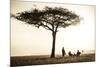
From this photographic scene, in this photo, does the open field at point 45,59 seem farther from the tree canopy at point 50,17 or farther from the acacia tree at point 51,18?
the tree canopy at point 50,17

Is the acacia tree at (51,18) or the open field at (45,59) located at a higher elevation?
the acacia tree at (51,18)

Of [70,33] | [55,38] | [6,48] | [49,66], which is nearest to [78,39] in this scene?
[70,33]

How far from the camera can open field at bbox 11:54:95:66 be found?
2.12 meters

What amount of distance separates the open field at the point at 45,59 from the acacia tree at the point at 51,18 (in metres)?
0.09

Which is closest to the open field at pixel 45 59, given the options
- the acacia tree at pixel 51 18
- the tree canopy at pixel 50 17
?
the acacia tree at pixel 51 18

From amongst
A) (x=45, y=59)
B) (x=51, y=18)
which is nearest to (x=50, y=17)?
(x=51, y=18)

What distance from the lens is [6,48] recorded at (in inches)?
80.7

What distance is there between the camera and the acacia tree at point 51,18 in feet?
7.09

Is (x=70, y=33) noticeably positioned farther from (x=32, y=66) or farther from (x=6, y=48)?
(x=6, y=48)

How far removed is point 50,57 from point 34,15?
606 mm

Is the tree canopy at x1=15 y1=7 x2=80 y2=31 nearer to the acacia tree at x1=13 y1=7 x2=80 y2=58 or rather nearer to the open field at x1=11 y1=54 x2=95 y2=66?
the acacia tree at x1=13 y1=7 x2=80 y2=58

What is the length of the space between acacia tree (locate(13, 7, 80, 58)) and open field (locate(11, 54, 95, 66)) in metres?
0.09

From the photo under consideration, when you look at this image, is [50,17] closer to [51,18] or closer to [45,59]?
[51,18]

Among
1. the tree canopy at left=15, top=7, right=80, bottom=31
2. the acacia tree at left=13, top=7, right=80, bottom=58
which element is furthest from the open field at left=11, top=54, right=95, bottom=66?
the tree canopy at left=15, top=7, right=80, bottom=31
